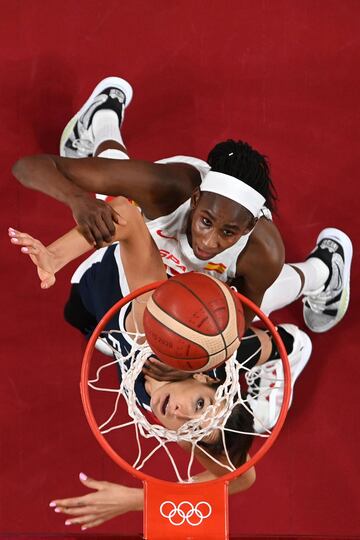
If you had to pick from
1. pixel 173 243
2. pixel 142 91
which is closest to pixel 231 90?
pixel 142 91

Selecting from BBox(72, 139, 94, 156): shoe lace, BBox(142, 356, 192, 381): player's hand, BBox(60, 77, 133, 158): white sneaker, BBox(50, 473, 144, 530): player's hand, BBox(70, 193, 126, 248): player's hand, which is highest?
BBox(60, 77, 133, 158): white sneaker

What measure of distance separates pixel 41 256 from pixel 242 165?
727 millimetres

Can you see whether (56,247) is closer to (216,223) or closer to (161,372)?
(216,223)

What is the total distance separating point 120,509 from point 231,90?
5.72ft

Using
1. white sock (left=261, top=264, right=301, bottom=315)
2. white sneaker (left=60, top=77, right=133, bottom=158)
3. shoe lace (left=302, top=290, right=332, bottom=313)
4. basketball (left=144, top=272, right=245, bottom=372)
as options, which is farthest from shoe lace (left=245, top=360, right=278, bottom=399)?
white sneaker (left=60, top=77, right=133, bottom=158)

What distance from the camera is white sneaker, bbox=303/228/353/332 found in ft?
10.4

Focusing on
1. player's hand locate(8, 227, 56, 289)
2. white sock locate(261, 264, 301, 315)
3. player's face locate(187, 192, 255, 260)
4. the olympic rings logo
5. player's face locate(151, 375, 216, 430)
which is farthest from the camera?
white sock locate(261, 264, 301, 315)

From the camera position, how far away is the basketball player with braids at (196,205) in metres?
2.33

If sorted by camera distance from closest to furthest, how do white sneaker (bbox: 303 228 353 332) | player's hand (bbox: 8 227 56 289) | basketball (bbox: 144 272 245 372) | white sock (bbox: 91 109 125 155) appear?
player's hand (bbox: 8 227 56 289) < basketball (bbox: 144 272 245 372) < white sock (bbox: 91 109 125 155) < white sneaker (bbox: 303 228 353 332)

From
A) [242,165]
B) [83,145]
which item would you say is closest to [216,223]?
[242,165]

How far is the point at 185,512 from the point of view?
2.23 meters

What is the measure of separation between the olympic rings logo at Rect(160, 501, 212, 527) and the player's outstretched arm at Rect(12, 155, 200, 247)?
891mm

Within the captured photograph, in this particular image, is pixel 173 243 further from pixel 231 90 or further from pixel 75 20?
pixel 75 20

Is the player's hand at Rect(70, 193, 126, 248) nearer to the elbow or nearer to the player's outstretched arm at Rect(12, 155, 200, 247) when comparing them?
the player's outstretched arm at Rect(12, 155, 200, 247)
